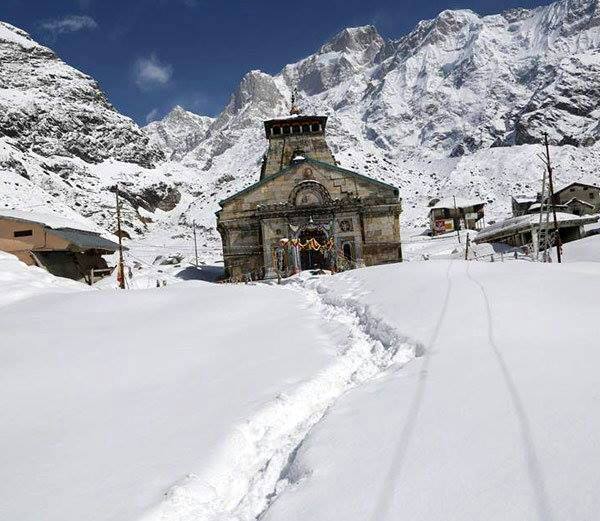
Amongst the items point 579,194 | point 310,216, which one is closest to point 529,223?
point 310,216

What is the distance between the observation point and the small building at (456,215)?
244 ft

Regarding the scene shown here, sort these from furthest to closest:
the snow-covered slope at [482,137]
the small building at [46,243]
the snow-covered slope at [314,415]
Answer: the snow-covered slope at [482,137] < the small building at [46,243] < the snow-covered slope at [314,415]

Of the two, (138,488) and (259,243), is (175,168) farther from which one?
(138,488)

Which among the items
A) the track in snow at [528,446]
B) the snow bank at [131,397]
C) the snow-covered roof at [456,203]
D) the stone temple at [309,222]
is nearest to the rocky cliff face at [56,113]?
the snow-covered roof at [456,203]

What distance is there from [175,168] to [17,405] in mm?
144232

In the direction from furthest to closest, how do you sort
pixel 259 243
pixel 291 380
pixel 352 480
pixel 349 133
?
pixel 349 133 → pixel 259 243 → pixel 291 380 → pixel 352 480

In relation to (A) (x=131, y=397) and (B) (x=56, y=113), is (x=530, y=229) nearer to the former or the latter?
(A) (x=131, y=397)

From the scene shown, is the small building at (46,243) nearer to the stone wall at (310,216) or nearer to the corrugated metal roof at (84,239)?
the corrugated metal roof at (84,239)

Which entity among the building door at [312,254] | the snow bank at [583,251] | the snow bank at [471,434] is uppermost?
the building door at [312,254]

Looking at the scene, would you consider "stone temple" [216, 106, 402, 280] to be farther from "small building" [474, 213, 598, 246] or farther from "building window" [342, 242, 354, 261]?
"small building" [474, 213, 598, 246]

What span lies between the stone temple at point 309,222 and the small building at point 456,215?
3902cm

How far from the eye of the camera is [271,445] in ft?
19.9

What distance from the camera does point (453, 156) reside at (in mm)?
152125

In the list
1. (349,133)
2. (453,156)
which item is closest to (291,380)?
(453,156)
